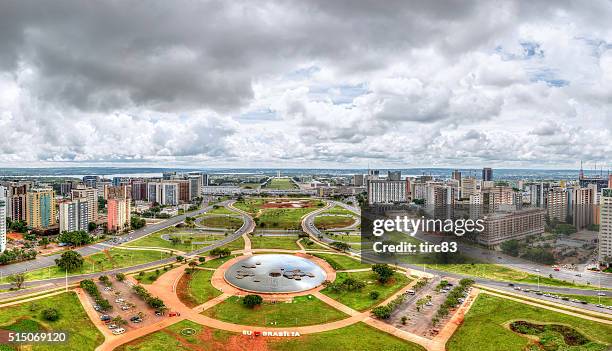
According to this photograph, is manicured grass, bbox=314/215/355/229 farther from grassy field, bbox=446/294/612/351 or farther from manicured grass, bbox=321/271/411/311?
grassy field, bbox=446/294/612/351

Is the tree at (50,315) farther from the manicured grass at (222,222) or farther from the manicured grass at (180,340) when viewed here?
the manicured grass at (222,222)

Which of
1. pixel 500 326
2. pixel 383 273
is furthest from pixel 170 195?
pixel 500 326

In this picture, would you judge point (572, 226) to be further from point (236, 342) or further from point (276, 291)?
point (236, 342)

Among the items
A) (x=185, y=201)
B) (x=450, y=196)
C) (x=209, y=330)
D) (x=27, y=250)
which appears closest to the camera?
(x=209, y=330)

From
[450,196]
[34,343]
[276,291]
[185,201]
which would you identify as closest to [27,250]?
[34,343]

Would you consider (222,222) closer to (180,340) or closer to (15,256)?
(15,256)

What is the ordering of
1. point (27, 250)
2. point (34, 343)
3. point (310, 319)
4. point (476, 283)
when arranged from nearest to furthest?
point (34, 343)
point (310, 319)
point (476, 283)
point (27, 250)

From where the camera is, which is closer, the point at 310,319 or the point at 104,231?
the point at 310,319
